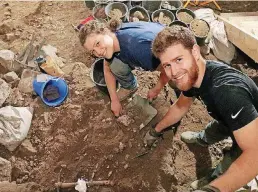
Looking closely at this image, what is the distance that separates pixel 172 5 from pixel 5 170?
3312 mm

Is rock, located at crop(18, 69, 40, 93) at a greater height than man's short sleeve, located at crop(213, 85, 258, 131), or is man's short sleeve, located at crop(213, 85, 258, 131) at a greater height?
man's short sleeve, located at crop(213, 85, 258, 131)

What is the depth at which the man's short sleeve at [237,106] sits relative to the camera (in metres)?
1.87

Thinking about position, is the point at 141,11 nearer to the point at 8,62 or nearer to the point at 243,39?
the point at 243,39

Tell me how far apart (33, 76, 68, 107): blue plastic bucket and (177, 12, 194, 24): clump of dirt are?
1924 mm

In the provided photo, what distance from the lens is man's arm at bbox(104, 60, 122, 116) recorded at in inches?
130

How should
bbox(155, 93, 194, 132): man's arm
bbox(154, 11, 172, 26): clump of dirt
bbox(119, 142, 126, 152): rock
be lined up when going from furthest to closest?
bbox(154, 11, 172, 26): clump of dirt → bbox(119, 142, 126, 152): rock → bbox(155, 93, 194, 132): man's arm

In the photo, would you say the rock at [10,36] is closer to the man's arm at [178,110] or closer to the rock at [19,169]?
the rock at [19,169]

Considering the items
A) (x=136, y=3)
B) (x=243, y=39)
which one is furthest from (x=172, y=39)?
(x=136, y=3)

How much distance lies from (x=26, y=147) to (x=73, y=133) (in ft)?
1.70

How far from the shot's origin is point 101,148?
3332 millimetres

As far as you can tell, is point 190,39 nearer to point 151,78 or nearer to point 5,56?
point 151,78

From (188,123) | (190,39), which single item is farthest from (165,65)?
(188,123)

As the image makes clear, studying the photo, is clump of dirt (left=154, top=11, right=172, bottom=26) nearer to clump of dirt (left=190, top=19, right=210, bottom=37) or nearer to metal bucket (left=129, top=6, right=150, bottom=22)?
metal bucket (left=129, top=6, right=150, bottom=22)

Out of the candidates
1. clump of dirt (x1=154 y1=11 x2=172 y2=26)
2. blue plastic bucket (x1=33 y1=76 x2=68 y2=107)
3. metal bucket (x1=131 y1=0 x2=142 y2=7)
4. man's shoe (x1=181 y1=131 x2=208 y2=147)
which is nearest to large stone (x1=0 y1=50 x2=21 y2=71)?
blue plastic bucket (x1=33 y1=76 x2=68 y2=107)
